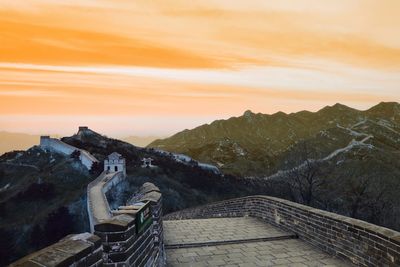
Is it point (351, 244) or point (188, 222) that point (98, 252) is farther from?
point (188, 222)

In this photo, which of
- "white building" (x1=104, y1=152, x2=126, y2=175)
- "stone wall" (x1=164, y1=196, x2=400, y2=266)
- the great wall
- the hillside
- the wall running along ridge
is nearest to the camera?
the wall running along ridge

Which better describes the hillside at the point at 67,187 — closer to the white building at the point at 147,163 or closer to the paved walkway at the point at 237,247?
the white building at the point at 147,163

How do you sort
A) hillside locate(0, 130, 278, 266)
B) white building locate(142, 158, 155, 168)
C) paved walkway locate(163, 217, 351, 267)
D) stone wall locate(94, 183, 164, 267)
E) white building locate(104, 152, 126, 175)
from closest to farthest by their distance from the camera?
1. stone wall locate(94, 183, 164, 267)
2. paved walkway locate(163, 217, 351, 267)
3. hillside locate(0, 130, 278, 266)
4. white building locate(104, 152, 126, 175)
5. white building locate(142, 158, 155, 168)

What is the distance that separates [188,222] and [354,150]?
374 feet

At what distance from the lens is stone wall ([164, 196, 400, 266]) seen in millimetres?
6586

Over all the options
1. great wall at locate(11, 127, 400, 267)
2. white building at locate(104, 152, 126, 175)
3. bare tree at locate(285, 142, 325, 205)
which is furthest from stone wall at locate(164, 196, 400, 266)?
white building at locate(104, 152, 126, 175)

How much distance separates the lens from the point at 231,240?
9.57 meters

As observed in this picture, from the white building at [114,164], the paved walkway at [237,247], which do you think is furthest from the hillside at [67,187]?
the paved walkway at [237,247]

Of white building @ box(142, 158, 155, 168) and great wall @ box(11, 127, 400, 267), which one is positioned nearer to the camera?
great wall @ box(11, 127, 400, 267)

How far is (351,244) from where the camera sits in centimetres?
752

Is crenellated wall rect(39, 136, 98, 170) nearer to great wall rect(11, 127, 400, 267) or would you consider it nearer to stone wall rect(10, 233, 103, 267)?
great wall rect(11, 127, 400, 267)

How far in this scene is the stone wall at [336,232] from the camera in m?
6.59

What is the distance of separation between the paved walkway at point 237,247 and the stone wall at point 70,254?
4609mm

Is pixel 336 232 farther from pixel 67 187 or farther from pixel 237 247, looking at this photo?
pixel 67 187
